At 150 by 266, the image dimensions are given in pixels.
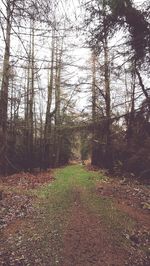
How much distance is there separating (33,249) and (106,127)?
350 centimetres

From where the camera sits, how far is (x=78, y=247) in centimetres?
618

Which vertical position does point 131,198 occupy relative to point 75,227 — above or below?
above

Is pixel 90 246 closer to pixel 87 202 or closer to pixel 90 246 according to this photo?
pixel 90 246

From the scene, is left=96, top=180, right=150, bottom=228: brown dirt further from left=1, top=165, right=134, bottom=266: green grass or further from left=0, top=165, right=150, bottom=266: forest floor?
left=1, top=165, right=134, bottom=266: green grass

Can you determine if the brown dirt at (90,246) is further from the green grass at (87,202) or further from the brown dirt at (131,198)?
the brown dirt at (131,198)

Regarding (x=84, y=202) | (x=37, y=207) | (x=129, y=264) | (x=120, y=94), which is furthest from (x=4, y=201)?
(x=120, y=94)

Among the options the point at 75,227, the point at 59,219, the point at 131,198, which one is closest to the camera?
the point at 75,227

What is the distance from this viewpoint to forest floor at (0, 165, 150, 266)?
5812 mm

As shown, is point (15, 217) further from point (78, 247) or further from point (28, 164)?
point (28, 164)

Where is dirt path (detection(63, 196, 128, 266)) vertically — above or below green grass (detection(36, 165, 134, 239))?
below

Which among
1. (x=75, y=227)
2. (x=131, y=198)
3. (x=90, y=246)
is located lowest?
(x=90, y=246)

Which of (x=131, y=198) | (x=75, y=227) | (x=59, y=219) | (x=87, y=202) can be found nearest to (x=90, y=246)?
(x=75, y=227)

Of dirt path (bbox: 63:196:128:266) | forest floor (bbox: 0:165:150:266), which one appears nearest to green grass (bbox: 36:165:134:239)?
forest floor (bbox: 0:165:150:266)

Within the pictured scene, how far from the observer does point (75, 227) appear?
742cm
